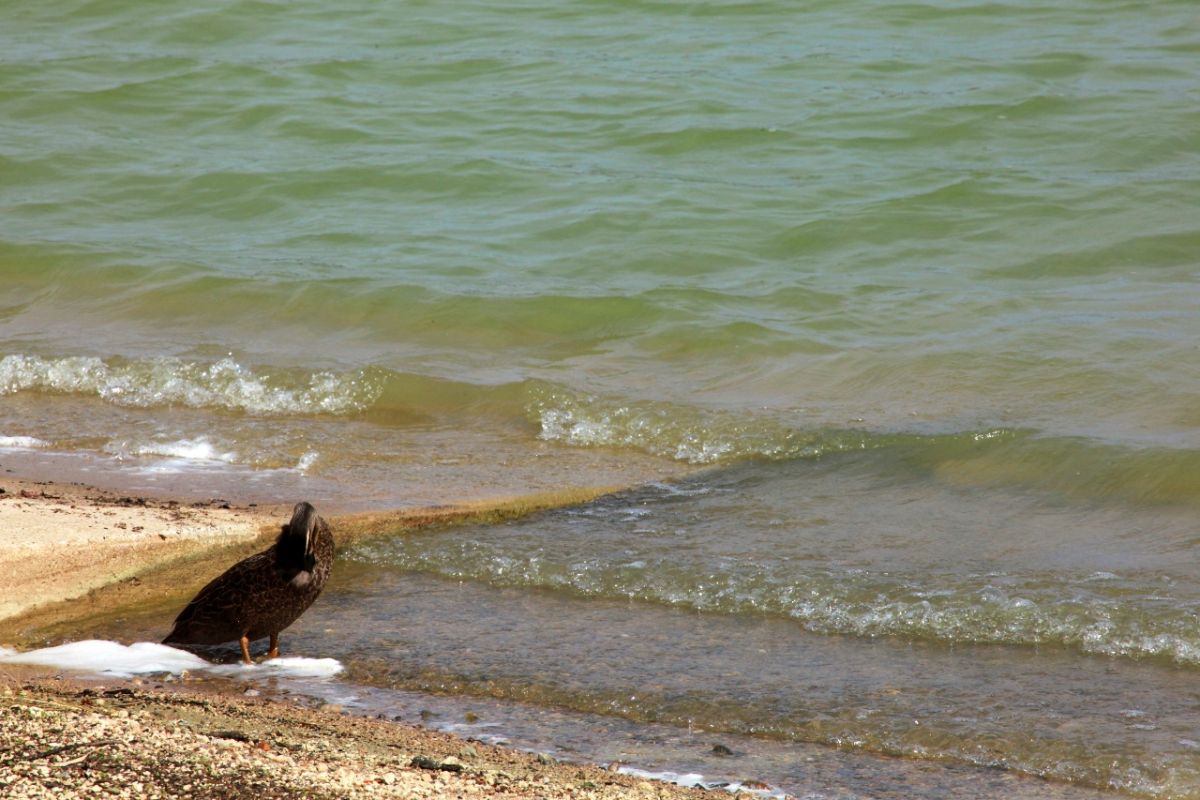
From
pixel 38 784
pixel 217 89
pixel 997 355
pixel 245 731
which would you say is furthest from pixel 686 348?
pixel 217 89

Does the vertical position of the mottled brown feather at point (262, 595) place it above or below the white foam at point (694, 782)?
above

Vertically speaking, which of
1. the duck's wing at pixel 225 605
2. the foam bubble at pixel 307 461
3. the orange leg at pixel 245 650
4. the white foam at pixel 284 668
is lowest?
the foam bubble at pixel 307 461

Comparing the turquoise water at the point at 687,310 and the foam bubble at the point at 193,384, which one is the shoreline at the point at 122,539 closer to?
the turquoise water at the point at 687,310

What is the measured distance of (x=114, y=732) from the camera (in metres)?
3.96

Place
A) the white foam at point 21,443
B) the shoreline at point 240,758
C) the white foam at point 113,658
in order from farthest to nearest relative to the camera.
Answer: the white foam at point 21,443, the white foam at point 113,658, the shoreline at point 240,758

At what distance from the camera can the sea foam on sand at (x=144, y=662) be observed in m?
5.09

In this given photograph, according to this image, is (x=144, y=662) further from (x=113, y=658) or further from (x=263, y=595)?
(x=263, y=595)

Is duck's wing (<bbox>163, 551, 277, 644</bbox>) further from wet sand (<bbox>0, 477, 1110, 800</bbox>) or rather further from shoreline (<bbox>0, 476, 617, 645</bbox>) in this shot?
shoreline (<bbox>0, 476, 617, 645</bbox>)

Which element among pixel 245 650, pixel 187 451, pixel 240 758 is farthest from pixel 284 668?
pixel 187 451

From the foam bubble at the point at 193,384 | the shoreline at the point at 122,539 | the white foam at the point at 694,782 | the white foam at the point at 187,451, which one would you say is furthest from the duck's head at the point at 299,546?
the foam bubble at the point at 193,384

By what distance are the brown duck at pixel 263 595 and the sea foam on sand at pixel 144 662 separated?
0.06 meters

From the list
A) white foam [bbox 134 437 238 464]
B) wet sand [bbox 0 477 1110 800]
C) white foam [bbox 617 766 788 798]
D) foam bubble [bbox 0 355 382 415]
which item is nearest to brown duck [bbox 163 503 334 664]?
wet sand [bbox 0 477 1110 800]

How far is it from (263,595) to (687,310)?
5294 millimetres

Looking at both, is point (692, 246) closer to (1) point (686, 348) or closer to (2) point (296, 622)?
(1) point (686, 348)
